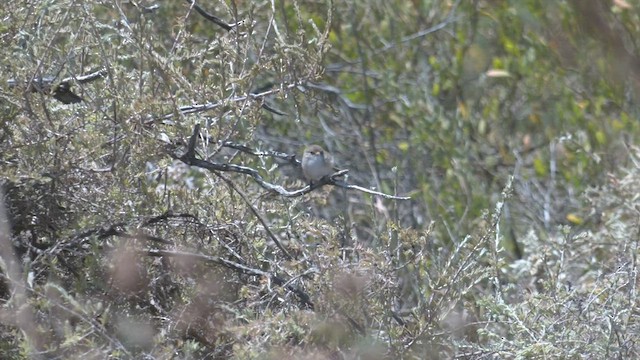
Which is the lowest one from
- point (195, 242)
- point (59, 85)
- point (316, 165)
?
point (316, 165)

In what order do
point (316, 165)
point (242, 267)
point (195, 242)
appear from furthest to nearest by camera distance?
1. point (316, 165)
2. point (195, 242)
3. point (242, 267)

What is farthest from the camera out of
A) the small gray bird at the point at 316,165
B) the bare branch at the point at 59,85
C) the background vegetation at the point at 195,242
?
the small gray bird at the point at 316,165

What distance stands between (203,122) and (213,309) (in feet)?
1.89

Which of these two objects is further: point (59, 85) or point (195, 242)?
point (195, 242)

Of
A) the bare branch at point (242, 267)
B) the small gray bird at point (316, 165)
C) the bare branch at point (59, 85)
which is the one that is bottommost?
the small gray bird at point (316, 165)

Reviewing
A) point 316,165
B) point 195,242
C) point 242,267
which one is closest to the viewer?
point 242,267

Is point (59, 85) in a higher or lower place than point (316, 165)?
higher

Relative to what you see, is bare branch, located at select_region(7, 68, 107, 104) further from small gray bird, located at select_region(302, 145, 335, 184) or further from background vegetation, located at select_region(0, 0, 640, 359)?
small gray bird, located at select_region(302, 145, 335, 184)

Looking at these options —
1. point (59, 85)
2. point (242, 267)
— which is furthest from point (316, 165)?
point (59, 85)

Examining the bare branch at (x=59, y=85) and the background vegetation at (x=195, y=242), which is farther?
the bare branch at (x=59, y=85)

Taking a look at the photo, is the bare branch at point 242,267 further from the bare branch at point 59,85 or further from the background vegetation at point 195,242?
the bare branch at point 59,85

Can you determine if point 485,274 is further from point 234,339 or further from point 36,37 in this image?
point 36,37

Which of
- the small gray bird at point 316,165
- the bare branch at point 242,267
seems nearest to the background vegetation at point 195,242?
the bare branch at point 242,267

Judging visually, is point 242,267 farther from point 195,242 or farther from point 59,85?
point 59,85
